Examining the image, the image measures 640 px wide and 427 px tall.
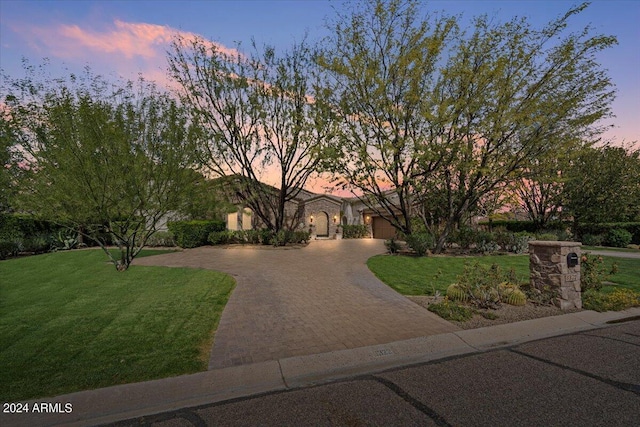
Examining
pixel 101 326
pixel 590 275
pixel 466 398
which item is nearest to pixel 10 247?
pixel 101 326

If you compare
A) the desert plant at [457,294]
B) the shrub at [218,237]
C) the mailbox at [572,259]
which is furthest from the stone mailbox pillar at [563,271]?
the shrub at [218,237]

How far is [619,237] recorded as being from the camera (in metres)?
22.3

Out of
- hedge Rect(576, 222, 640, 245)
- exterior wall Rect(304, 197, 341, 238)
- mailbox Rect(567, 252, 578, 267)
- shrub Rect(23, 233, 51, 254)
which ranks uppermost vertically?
exterior wall Rect(304, 197, 341, 238)

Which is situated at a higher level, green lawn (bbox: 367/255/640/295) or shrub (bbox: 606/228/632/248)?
shrub (bbox: 606/228/632/248)

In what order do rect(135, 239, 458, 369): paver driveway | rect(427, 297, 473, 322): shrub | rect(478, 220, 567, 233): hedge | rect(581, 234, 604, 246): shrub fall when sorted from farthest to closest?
rect(478, 220, 567, 233): hedge
rect(581, 234, 604, 246): shrub
rect(427, 297, 473, 322): shrub
rect(135, 239, 458, 369): paver driveway

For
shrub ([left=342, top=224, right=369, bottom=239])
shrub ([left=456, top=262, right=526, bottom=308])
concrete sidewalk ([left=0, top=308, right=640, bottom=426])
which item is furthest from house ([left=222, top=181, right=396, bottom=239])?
concrete sidewalk ([left=0, top=308, right=640, bottom=426])

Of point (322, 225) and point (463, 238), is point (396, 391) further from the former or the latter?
point (322, 225)

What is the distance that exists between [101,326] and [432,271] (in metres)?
10.7

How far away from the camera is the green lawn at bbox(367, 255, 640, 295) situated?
31.8ft

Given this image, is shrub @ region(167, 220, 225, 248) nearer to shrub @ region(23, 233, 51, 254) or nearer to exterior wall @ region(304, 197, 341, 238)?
shrub @ region(23, 233, 51, 254)

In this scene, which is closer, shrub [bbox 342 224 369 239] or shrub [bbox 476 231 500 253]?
shrub [bbox 476 231 500 253]

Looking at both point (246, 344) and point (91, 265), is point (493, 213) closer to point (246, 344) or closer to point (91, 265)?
point (246, 344)

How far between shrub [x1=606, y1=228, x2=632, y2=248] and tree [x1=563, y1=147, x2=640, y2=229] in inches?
41.3

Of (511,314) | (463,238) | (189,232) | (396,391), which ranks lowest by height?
(396,391)
